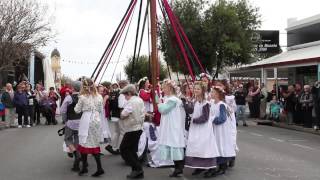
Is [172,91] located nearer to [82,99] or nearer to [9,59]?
[82,99]

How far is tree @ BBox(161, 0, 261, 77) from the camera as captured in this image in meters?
30.8

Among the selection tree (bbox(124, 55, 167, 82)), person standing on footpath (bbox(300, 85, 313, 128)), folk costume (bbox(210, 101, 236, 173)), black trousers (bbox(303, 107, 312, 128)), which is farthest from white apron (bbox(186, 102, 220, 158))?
black trousers (bbox(303, 107, 312, 128))

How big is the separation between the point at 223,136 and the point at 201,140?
691mm

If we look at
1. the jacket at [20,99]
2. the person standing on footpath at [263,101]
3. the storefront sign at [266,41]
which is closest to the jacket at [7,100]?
the jacket at [20,99]

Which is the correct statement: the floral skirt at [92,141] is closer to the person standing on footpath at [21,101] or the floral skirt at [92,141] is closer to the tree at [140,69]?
the tree at [140,69]

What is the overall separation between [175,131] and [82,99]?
167cm

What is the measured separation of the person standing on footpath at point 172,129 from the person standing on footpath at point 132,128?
48cm

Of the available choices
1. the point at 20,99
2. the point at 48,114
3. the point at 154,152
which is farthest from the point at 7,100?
the point at 154,152

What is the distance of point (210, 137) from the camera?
856 centimetres

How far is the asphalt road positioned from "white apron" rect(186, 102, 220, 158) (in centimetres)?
45

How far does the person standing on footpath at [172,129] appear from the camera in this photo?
868 cm

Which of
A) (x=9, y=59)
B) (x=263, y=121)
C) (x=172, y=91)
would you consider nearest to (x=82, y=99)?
(x=172, y=91)

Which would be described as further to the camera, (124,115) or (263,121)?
(263,121)

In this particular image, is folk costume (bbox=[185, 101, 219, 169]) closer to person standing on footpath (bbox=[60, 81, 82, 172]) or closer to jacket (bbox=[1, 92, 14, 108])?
person standing on footpath (bbox=[60, 81, 82, 172])
